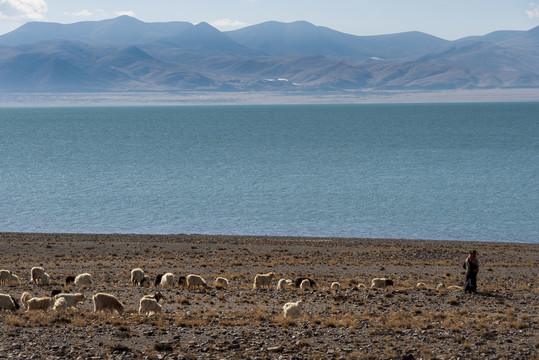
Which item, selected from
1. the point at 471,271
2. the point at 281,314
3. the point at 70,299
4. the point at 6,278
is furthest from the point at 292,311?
the point at 6,278

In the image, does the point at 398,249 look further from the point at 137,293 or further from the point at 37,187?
the point at 37,187

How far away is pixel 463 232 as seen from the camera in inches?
1628

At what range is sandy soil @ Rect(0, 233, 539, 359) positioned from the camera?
44.4 feet

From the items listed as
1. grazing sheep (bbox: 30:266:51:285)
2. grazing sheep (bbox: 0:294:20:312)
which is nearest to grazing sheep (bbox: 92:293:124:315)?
grazing sheep (bbox: 0:294:20:312)

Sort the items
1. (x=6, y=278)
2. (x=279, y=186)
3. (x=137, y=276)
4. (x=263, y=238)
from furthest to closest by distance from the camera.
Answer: (x=279, y=186) → (x=263, y=238) → (x=137, y=276) → (x=6, y=278)

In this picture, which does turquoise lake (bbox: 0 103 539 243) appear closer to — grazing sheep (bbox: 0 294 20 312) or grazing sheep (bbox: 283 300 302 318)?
grazing sheep (bbox: 283 300 302 318)

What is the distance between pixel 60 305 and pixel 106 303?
3.44 ft

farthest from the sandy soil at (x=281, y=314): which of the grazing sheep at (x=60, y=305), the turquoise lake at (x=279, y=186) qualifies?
the turquoise lake at (x=279, y=186)

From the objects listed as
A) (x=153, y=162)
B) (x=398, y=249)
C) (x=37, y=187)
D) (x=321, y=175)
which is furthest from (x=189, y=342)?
(x=153, y=162)

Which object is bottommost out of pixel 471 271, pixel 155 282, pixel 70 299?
pixel 155 282

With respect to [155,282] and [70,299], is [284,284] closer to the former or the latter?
[155,282]

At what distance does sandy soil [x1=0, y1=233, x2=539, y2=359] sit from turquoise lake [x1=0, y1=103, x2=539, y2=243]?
1283 cm

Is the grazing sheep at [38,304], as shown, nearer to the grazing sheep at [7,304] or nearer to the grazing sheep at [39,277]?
the grazing sheep at [7,304]

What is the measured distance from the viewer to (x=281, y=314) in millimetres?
16547
